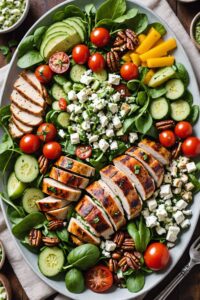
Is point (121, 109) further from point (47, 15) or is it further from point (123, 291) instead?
point (123, 291)

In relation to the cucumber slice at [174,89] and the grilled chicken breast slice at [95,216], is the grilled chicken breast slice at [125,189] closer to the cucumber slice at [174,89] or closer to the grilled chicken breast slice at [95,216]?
the grilled chicken breast slice at [95,216]

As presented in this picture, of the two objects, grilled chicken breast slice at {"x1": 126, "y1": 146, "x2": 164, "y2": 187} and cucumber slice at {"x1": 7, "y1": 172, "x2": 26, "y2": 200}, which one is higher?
cucumber slice at {"x1": 7, "y1": 172, "x2": 26, "y2": 200}

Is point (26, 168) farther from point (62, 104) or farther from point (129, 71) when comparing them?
point (129, 71)

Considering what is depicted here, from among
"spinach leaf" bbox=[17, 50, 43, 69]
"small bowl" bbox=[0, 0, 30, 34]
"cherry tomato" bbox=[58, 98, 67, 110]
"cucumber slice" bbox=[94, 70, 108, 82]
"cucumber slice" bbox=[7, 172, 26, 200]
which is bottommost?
"cucumber slice" bbox=[7, 172, 26, 200]

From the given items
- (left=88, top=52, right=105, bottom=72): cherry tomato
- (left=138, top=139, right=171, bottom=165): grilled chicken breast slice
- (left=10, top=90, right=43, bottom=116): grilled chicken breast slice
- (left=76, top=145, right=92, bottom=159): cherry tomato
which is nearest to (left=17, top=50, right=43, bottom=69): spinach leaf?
(left=10, top=90, right=43, bottom=116): grilled chicken breast slice

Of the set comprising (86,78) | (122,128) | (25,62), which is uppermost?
(25,62)

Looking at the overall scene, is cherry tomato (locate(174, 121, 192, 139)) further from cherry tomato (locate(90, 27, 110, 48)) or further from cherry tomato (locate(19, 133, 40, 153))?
cherry tomato (locate(19, 133, 40, 153))

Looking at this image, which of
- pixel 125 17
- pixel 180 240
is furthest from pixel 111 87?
pixel 180 240
